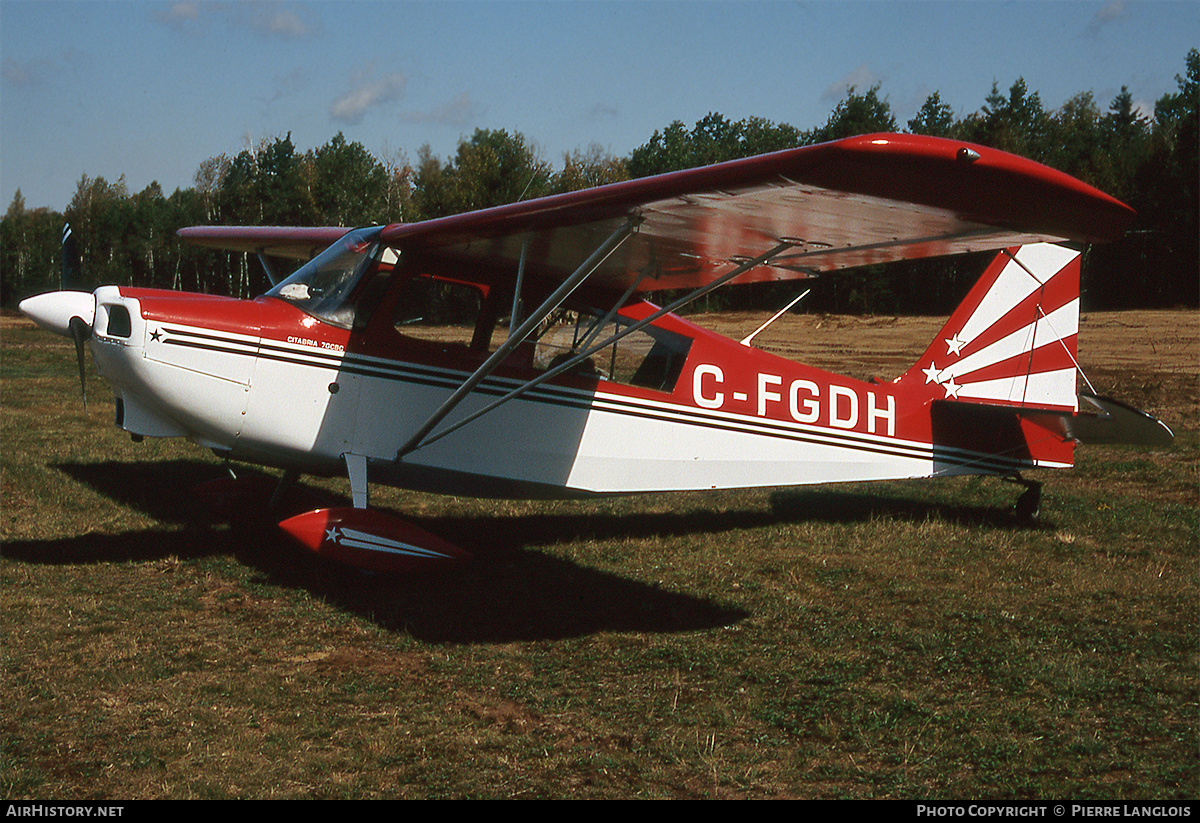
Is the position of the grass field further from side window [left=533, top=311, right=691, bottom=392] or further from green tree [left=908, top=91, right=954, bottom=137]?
green tree [left=908, top=91, right=954, bottom=137]

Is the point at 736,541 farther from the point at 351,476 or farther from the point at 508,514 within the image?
the point at 351,476

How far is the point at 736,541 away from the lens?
7.79 metres

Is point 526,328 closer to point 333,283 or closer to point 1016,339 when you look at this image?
point 333,283

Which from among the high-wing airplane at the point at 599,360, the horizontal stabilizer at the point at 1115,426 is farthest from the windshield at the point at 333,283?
the horizontal stabilizer at the point at 1115,426

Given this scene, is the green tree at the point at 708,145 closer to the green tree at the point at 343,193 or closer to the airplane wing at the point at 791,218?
the green tree at the point at 343,193

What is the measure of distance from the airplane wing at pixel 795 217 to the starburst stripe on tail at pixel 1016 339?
2.34 meters

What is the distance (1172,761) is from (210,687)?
4493mm

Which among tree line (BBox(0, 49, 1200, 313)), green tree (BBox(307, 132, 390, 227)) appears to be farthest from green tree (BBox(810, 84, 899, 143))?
green tree (BBox(307, 132, 390, 227))

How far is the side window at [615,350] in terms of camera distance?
6.81m

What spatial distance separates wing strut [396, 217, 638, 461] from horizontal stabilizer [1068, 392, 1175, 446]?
15.2 ft

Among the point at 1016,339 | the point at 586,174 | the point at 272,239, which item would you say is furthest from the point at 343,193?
the point at 1016,339

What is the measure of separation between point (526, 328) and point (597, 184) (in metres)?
45.2

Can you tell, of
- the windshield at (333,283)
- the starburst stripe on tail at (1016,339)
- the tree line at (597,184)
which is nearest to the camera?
the windshield at (333,283)

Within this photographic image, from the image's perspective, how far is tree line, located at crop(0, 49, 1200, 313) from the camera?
29984mm
